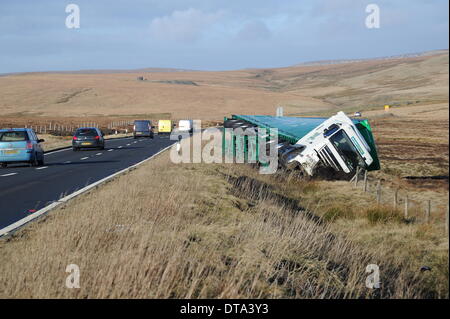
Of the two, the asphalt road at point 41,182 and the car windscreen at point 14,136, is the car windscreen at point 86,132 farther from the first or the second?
the car windscreen at point 14,136

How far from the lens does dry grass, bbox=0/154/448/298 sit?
20.0ft

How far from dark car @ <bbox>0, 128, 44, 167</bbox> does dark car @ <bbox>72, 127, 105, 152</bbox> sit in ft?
39.4

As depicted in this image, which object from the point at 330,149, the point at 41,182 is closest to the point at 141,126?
the point at 330,149

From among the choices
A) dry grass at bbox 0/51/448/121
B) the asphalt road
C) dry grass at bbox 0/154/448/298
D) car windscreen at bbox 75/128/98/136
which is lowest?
the asphalt road

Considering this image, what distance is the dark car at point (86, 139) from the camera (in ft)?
124


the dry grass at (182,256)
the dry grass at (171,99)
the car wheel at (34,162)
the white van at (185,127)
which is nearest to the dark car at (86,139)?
the car wheel at (34,162)

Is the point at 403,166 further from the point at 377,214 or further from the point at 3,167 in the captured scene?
the point at 3,167

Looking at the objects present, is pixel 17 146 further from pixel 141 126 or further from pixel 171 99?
pixel 171 99

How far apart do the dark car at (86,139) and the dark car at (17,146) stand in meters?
12.0

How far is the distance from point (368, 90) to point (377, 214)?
525ft

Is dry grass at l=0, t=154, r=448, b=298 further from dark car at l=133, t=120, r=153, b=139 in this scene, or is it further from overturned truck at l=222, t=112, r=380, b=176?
dark car at l=133, t=120, r=153, b=139

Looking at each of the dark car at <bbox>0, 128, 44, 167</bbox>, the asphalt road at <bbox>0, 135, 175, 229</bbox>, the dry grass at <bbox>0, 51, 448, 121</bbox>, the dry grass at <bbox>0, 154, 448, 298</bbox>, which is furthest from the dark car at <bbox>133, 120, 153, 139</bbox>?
the dry grass at <bbox>0, 51, 448, 121</bbox>
